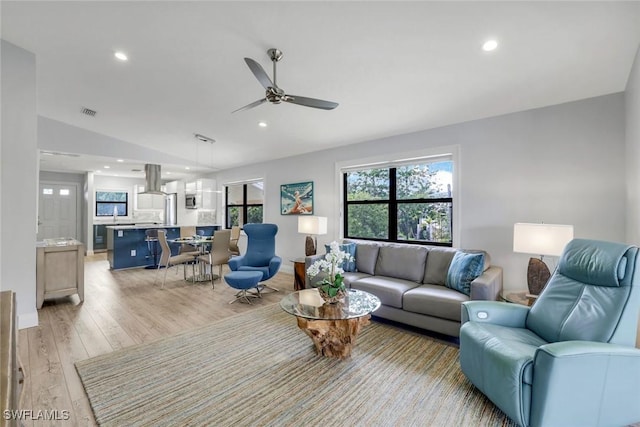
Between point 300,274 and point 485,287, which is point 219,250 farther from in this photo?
point 485,287

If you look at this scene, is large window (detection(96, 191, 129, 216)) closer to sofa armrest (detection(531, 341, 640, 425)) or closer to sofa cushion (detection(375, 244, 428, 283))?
sofa cushion (detection(375, 244, 428, 283))

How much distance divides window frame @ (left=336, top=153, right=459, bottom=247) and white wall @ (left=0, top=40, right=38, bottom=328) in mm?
4061

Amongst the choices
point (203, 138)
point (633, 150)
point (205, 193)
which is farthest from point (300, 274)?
point (205, 193)

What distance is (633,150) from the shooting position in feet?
7.71

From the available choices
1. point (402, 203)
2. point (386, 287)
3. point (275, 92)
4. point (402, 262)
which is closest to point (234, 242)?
point (402, 203)

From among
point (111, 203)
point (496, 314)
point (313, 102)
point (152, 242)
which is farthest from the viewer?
point (111, 203)

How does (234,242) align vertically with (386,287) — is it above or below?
above

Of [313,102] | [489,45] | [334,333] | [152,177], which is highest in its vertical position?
[489,45]

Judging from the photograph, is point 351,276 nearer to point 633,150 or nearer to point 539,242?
point 539,242

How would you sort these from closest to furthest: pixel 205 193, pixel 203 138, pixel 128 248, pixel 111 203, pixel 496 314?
pixel 496 314 < pixel 203 138 < pixel 128 248 < pixel 205 193 < pixel 111 203

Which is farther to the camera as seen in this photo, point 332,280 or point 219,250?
point 219,250

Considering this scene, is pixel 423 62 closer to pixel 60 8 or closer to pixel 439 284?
pixel 439 284

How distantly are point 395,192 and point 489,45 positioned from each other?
2.40 metres

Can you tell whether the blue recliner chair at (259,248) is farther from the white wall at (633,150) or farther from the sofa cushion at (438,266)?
the white wall at (633,150)
